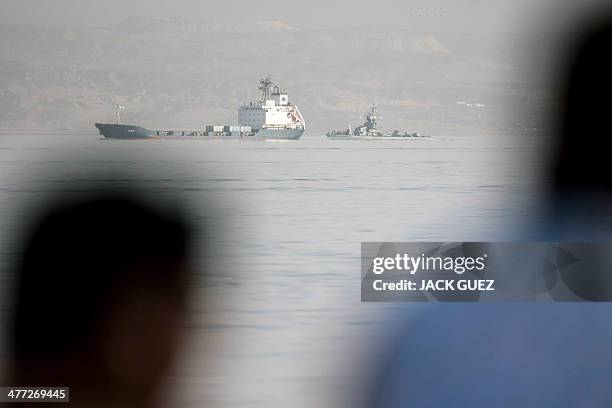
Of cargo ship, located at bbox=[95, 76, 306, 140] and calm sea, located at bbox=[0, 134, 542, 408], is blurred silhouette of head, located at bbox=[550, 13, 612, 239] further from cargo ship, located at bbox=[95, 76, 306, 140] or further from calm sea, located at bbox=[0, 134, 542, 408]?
cargo ship, located at bbox=[95, 76, 306, 140]

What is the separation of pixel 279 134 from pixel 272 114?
300 cm

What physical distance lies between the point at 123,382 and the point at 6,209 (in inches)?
406

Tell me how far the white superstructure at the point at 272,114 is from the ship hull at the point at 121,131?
7.52m

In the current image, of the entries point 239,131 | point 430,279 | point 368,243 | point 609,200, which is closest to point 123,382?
point 430,279

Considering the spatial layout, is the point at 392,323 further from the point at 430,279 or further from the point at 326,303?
the point at 430,279

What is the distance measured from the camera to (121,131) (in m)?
64.1

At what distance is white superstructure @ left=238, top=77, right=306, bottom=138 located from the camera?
231 ft

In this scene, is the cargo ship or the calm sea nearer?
the calm sea

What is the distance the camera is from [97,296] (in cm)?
843

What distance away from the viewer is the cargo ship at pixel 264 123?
220 feet

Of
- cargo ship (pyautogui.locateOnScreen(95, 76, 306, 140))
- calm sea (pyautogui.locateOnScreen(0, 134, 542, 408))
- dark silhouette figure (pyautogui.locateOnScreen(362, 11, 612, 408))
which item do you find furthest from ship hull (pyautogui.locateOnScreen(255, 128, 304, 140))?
dark silhouette figure (pyautogui.locateOnScreen(362, 11, 612, 408))

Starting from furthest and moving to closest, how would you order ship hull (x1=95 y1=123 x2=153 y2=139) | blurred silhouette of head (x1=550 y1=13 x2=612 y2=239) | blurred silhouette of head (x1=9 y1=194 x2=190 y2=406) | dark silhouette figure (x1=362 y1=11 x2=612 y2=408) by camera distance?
ship hull (x1=95 y1=123 x2=153 y2=139), blurred silhouette of head (x1=550 y1=13 x2=612 y2=239), blurred silhouette of head (x1=9 y1=194 x2=190 y2=406), dark silhouette figure (x1=362 y1=11 x2=612 y2=408)

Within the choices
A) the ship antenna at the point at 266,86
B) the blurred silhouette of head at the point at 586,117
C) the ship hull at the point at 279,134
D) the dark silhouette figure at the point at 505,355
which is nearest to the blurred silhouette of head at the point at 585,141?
the blurred silhouette of head at the point at 586,117

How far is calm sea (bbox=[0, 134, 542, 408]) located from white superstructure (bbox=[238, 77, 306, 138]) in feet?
134
